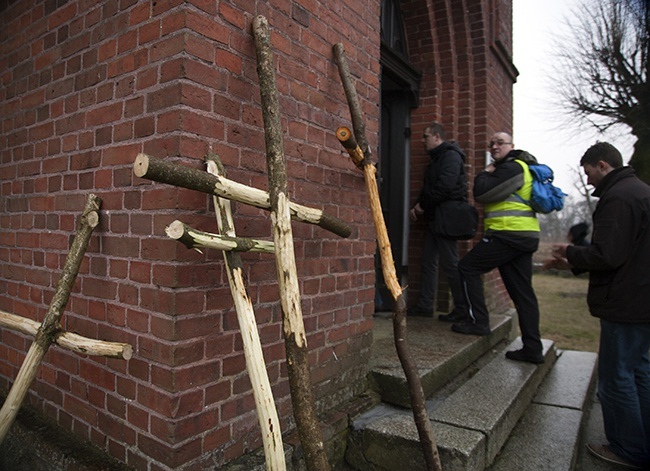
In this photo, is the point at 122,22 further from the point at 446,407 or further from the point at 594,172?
the point at 594,172

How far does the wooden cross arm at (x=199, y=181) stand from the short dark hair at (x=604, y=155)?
2.39 meters

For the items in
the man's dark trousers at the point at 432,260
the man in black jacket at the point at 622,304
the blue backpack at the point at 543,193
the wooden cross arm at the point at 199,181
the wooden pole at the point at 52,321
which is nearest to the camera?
the wooden cross arm at the point at 199,181

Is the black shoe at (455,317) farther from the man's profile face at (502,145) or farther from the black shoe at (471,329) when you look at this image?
the man's profile face at (502,145)

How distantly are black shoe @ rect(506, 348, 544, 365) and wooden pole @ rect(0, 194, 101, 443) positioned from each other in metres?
3.56

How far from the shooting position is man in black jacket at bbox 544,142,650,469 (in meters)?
2.87

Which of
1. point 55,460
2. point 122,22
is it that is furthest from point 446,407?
point 122,22

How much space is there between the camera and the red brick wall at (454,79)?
16.9ft

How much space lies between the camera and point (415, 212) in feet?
16.0

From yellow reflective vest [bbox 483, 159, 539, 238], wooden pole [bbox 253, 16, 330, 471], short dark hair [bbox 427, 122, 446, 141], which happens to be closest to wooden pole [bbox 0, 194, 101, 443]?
wooden pole [bbox 253, 16, 330, 471]

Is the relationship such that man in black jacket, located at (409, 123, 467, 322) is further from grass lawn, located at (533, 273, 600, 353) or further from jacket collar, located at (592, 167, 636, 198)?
grass lawn, located at (533, 273, 600, 353)

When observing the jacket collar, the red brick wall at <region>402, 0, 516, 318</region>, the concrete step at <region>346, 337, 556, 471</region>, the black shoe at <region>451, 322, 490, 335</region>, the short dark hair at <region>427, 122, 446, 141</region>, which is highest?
the red brick wall at <region>402, 0, 516, 318</region>

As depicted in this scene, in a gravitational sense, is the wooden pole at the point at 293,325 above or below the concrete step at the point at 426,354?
above

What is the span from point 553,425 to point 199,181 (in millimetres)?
3058

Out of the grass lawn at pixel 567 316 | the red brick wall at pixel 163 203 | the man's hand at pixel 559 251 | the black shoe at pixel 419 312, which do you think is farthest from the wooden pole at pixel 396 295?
the grass lawn at pixel 567 316
